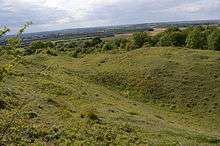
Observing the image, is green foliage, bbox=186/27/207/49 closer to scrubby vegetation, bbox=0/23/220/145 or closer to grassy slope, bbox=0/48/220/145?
scrubby vegetation, bbox=0/23/220/145

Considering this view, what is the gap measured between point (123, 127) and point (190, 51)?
161 feet

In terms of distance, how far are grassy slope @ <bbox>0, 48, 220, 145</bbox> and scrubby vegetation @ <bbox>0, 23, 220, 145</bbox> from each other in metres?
0.05

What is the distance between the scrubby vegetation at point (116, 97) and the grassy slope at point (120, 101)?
5cm

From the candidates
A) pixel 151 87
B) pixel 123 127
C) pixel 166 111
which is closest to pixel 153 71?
pixel 151 87

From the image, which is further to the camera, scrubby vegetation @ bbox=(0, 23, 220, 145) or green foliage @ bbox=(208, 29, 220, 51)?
green foliage @ bbox=(208, 29, 220, 51)

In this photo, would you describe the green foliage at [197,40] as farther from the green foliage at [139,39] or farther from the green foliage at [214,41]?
the green foliage at [139,39]

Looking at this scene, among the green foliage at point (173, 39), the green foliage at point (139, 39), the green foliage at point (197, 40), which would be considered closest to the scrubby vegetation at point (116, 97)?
the green foliage at point (197, 40)

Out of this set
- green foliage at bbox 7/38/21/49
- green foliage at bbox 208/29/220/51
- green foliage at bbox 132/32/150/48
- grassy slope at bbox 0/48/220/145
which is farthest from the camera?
green foliage at bbox 132/32/150/48

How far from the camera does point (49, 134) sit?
22.1 m

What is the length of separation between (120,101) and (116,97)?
3061mm

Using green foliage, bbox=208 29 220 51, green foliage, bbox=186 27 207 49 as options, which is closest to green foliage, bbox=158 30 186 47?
green foliage, bbox=186 27 207 49

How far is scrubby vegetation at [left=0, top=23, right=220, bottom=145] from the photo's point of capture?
22547 mm

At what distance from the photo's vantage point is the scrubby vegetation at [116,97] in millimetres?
22547

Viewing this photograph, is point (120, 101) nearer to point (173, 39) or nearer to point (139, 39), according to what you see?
point (173, 39)
